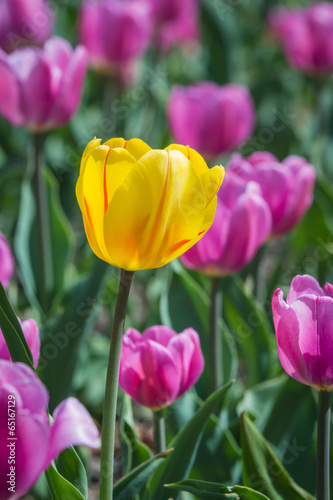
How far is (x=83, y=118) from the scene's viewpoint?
232 cm

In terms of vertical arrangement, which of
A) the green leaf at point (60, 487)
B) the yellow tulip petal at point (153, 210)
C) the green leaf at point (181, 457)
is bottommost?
the green leaf at point (181, 457)

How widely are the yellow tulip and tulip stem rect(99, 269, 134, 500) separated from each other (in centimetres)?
2

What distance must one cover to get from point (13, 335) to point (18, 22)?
1.77 m

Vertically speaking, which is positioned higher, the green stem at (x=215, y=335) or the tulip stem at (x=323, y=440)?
the tulip stem at (x=323, y=440)

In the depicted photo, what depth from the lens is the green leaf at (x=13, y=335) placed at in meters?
0.74

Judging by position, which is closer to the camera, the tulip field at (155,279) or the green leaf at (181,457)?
the tulip field at (155,279)

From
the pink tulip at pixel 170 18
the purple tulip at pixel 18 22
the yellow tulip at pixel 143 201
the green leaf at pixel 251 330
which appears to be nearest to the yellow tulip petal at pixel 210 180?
the yellow tulip at pixel 143 201

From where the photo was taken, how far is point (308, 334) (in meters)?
0.75

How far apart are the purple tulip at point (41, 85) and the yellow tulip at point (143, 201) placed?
779 millimetres

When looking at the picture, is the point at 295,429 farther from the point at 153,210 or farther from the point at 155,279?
the point at 155,279

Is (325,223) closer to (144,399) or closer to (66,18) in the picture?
(144,399)

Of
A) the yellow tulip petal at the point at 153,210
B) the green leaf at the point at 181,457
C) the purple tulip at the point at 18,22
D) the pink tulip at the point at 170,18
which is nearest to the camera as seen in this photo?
the yellow tulip petal at the point at 153,210

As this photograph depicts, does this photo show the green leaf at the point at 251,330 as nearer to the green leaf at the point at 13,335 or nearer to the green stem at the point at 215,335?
the green stem at the point at 215,335

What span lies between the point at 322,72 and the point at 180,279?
130 centimetres
